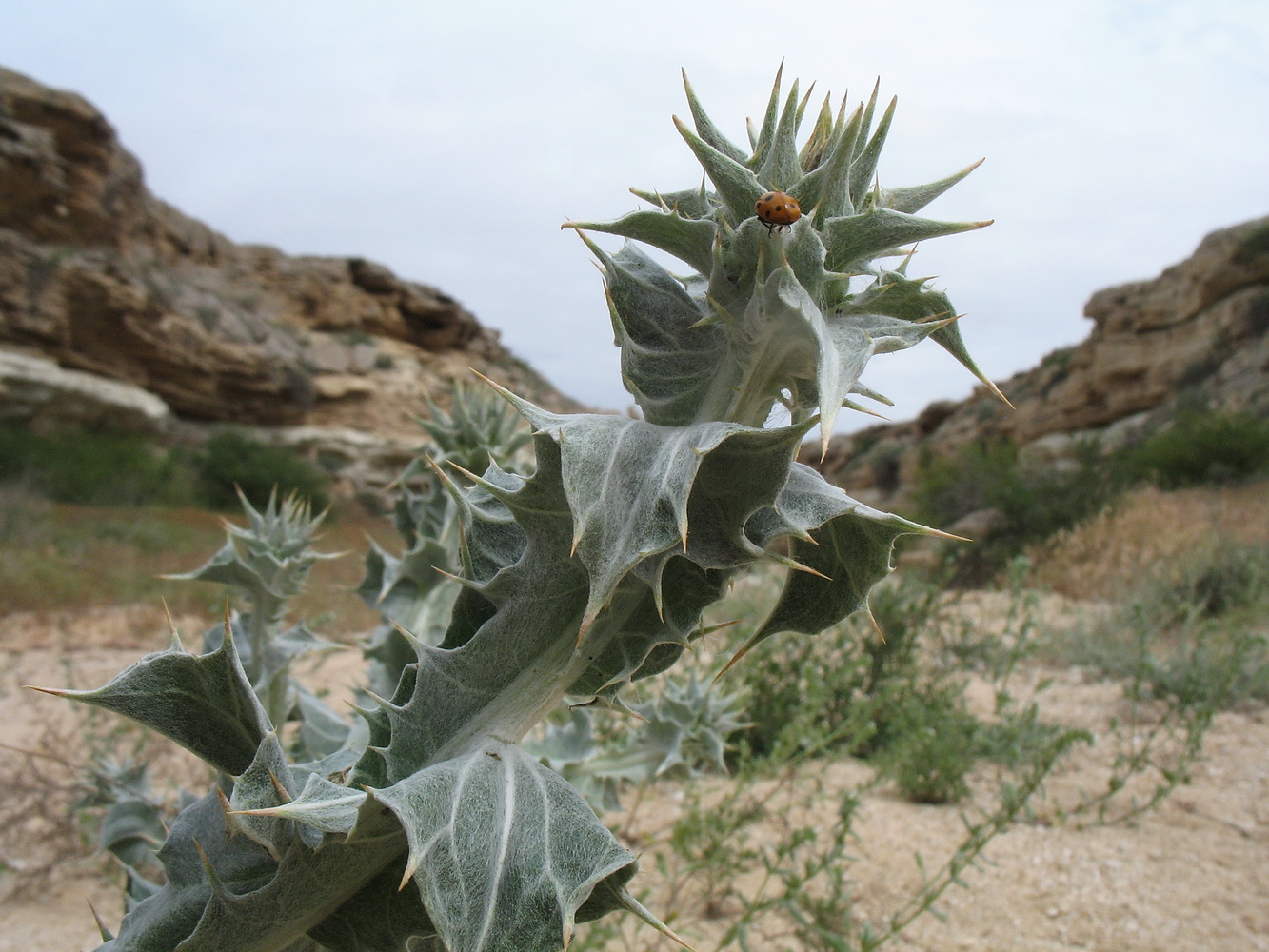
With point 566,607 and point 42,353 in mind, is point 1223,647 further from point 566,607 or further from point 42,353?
point 42,353

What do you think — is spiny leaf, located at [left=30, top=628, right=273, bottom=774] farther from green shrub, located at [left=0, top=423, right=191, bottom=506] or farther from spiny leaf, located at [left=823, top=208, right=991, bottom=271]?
green shrub, located at [left=0, top=423, right=191, bottom=506]

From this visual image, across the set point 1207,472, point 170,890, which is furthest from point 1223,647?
point 1207,472

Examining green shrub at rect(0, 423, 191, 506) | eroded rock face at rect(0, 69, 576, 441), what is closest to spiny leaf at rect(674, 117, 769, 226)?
green shrub at rect(0, 423, 191, 506)

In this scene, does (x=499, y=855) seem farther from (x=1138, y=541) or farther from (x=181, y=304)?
(x=181, y=304)

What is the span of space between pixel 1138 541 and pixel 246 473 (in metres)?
22.7

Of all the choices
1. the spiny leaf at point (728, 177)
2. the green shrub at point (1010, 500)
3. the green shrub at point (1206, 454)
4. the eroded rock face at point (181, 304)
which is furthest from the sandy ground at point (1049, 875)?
the eroded rock face at point (181, 304)

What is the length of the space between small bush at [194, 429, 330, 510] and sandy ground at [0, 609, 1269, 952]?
19666 mm

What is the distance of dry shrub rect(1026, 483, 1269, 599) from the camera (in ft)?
30.3

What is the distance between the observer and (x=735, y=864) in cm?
295

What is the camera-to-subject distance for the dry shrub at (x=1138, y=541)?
925 cm

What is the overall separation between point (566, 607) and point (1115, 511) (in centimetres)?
1444

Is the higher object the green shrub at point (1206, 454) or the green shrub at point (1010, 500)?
the green shrub at point (1206, 454)

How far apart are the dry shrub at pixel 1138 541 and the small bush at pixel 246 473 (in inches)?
764

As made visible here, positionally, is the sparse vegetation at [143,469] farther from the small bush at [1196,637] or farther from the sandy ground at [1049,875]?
the small bush at [1196,637]
